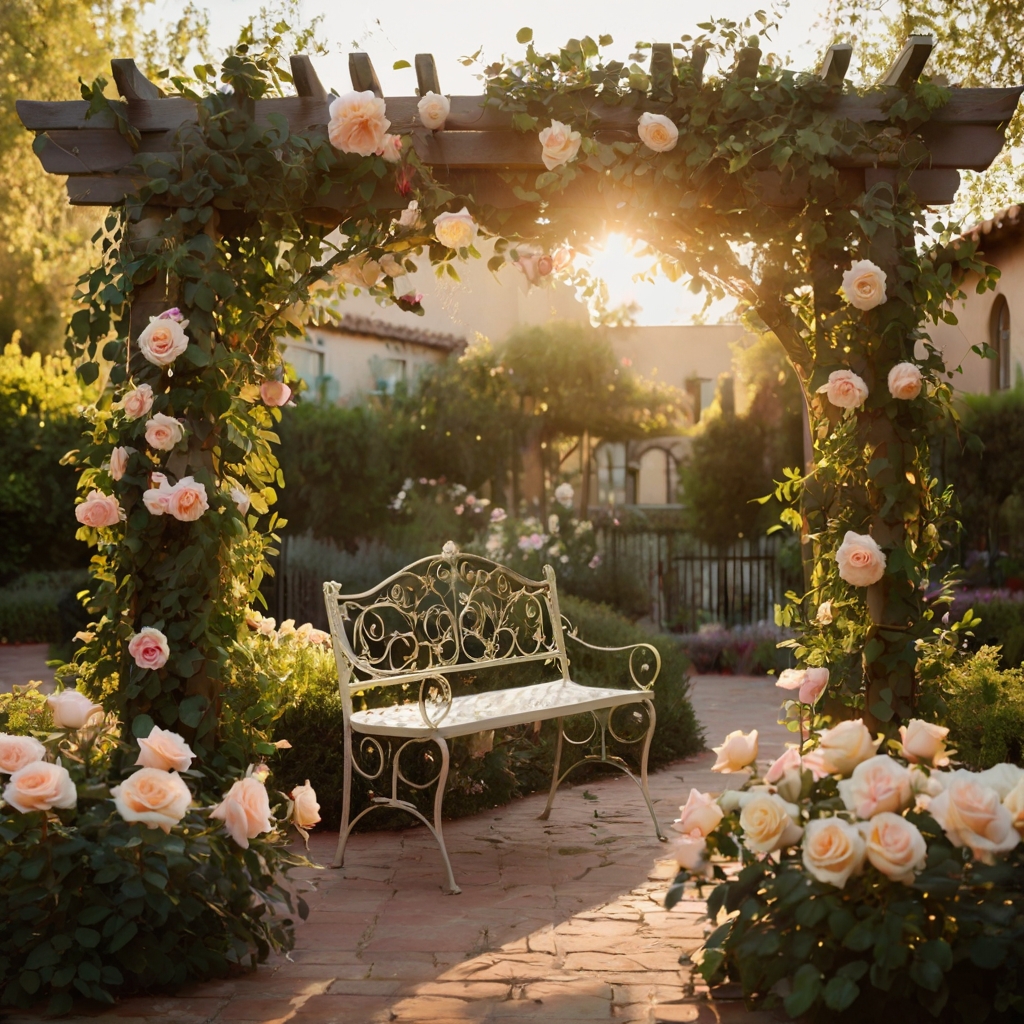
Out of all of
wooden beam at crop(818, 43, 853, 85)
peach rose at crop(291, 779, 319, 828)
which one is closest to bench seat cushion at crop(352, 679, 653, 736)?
peach rose at crop(291, 779, 319, 828)

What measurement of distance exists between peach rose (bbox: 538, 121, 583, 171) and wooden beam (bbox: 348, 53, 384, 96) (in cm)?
61

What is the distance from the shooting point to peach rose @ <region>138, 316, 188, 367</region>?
4.04 m

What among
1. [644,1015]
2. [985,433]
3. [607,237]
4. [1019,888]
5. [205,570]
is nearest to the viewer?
[1019,888]

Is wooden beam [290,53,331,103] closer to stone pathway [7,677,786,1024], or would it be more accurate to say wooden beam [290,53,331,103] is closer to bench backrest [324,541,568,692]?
bench backrest [324,541,568,692]

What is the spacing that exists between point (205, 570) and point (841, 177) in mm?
2611

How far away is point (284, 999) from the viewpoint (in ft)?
10.6

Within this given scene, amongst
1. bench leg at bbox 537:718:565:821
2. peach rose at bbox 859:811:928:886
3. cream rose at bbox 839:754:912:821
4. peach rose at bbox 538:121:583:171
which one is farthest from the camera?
bench leg at bbox 537:718:565:821

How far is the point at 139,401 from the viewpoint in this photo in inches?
161

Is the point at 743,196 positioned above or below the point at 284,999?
above

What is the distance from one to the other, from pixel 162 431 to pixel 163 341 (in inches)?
11.8

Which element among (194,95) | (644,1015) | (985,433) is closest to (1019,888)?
(644,1015)

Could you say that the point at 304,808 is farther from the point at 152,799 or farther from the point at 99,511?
the point at 99,511

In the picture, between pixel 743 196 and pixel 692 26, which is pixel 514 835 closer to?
pixel 743 196

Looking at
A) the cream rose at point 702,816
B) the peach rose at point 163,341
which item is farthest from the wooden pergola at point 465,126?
the cream rose at point 702,816
